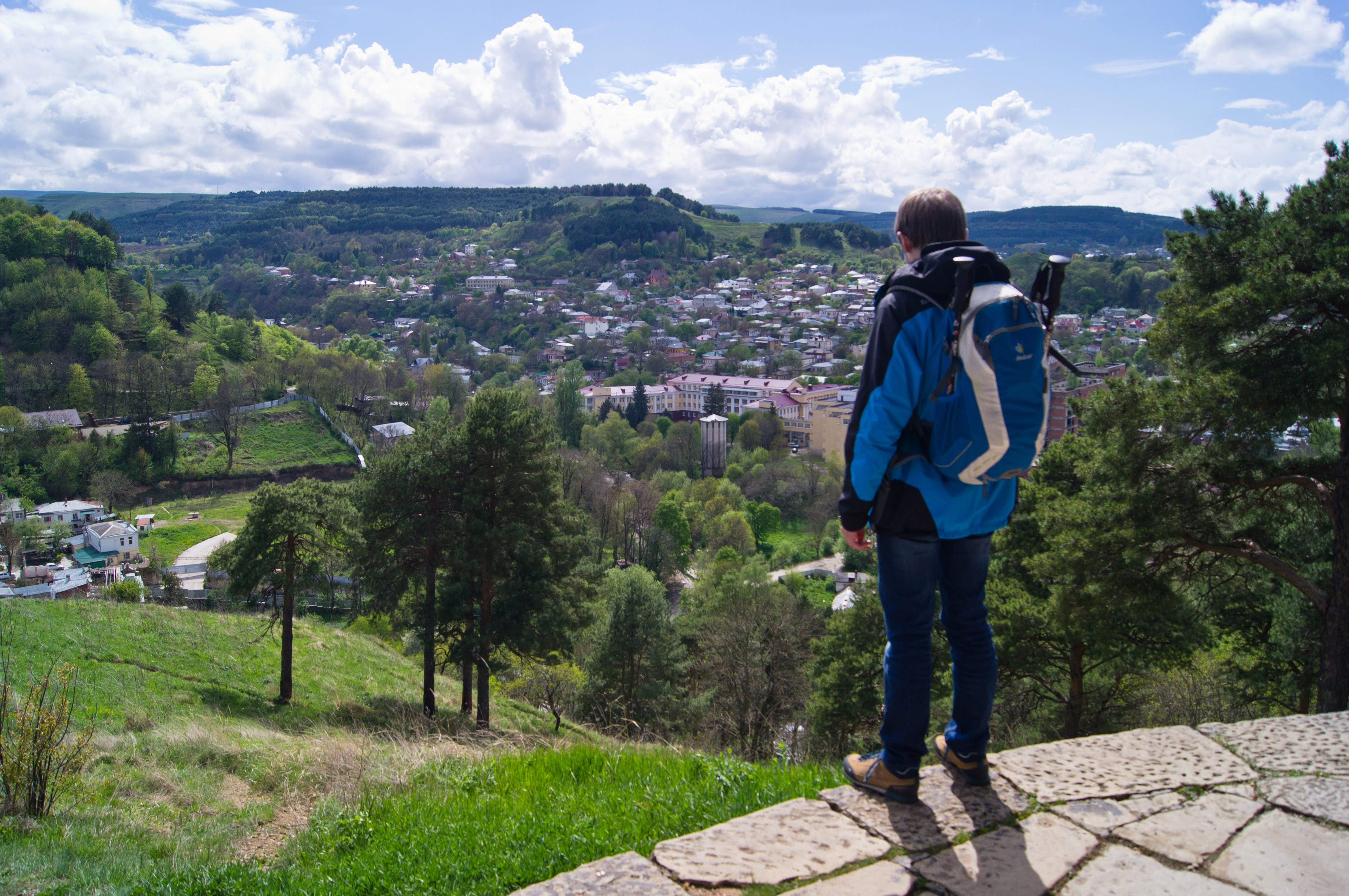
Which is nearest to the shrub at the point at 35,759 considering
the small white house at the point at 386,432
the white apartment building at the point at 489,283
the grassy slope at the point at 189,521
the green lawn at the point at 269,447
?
the grassy slope at the point at 189,521

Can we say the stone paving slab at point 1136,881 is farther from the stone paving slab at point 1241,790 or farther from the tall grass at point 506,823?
the tall grass at point 506,823

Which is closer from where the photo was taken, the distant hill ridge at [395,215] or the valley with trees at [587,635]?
the valley with trees at [587,635]

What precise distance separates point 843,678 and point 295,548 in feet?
27.9

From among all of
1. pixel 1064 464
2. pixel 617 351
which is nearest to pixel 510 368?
pixel 617 351

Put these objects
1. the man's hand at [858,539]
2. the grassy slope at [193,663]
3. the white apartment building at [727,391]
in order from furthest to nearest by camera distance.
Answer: the white apartment building at [727,391]
the grassy slope at [193,663]
the man's hand at [858,539]

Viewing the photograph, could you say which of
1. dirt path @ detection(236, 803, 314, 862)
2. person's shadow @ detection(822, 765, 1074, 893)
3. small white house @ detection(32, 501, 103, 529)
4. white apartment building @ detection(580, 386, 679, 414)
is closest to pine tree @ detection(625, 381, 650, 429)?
white apartment building @ detection(580, 386, 679, 414)

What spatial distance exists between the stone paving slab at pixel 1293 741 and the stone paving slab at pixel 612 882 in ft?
5.27

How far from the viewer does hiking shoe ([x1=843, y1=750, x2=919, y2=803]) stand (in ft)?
6.40

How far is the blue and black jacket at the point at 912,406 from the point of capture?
6.16 feet

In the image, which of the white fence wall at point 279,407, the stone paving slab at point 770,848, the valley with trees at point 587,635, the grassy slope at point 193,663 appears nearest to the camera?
the stone paving slab at point 770,848

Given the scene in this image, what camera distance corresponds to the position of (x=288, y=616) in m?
11.8

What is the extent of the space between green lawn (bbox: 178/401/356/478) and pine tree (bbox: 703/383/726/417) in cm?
2852

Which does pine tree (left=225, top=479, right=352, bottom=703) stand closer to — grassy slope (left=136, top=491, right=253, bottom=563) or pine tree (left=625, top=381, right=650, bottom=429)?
grassy slope (left=136, top=491, right=253, bottom=563)

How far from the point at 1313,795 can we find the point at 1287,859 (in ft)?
1.17
